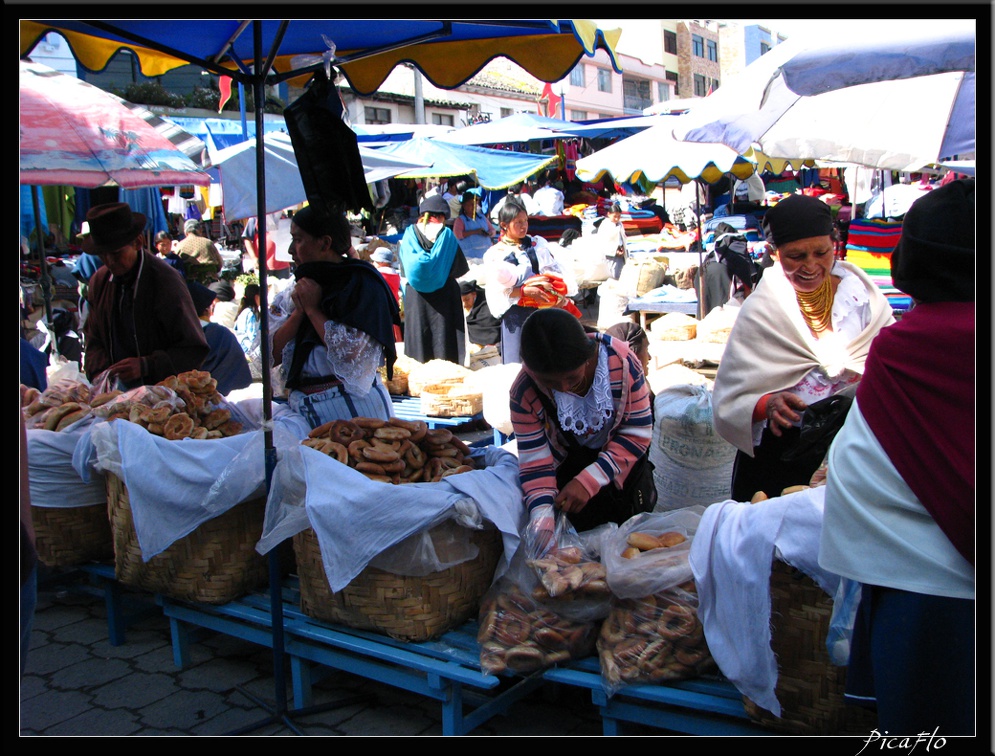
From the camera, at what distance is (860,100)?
4836 mm

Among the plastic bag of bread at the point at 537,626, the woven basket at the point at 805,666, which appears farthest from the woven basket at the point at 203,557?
the woven basket at the point at 805,666

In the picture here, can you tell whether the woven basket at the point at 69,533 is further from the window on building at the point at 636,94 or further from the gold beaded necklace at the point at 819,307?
the window on building at the point at 636,94

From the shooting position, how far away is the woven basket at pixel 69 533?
3.73 metres

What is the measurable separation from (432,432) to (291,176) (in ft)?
22.4

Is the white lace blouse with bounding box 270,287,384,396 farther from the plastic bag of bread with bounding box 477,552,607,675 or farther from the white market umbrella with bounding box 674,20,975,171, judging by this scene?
the white market umbrella with bounding box 674,20,975,171

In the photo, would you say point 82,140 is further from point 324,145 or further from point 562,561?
point 562,561

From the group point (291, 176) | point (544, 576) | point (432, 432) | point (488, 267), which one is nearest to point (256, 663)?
point (432, 432)

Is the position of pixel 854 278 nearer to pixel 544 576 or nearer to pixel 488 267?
pixel 544 576

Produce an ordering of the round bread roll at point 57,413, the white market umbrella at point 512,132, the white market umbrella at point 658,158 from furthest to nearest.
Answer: the white market umbrella at point 512,132, the white market umbrella at point 658,158, the round bread roll at point 57,413

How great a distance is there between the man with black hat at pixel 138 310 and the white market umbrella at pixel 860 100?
8.21ft

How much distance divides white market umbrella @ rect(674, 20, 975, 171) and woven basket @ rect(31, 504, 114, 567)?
313cm

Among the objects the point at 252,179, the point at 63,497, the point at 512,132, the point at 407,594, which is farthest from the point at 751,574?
the point at 512,132

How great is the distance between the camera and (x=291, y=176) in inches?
371

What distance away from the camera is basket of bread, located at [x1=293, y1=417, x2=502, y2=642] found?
9.42 feet
